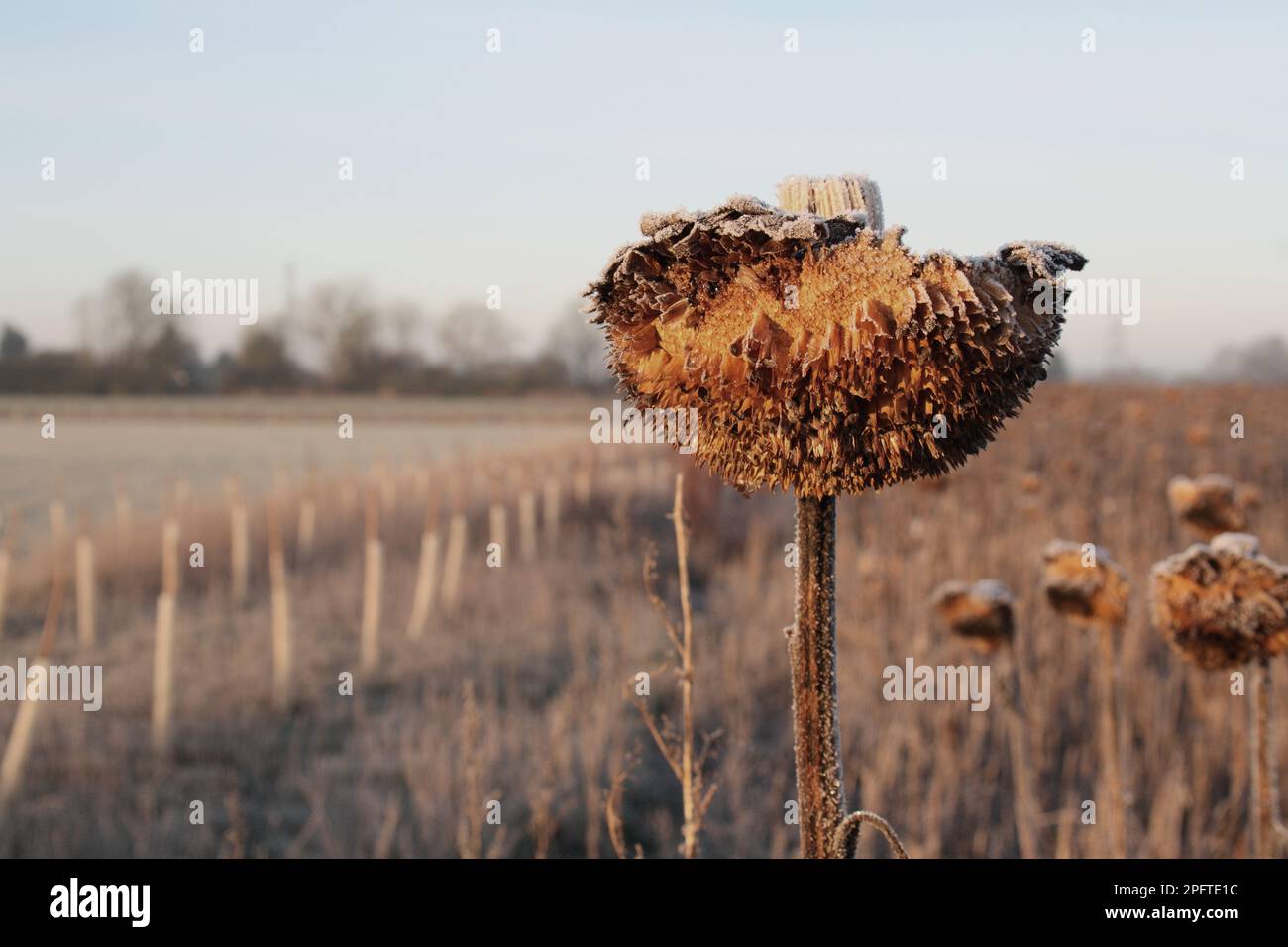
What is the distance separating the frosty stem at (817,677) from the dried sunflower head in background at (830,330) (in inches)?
1.8

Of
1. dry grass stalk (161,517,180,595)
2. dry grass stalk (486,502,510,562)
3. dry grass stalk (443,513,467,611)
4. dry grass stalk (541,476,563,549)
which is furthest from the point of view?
dry grass stalk (541,476,563,549)

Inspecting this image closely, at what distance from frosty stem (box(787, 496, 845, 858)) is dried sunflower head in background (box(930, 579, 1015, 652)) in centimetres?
181

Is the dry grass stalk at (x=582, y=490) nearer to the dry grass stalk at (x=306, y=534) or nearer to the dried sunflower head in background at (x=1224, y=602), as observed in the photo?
the dry grass stalk at (x=306, y=534)

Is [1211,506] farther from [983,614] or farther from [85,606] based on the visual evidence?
[85,606]

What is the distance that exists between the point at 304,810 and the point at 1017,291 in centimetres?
475

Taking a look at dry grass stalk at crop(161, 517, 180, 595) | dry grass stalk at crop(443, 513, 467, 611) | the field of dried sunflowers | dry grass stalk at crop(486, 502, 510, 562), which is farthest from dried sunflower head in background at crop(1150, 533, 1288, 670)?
dry grass stalk at crop(486, 502, 510, 562)

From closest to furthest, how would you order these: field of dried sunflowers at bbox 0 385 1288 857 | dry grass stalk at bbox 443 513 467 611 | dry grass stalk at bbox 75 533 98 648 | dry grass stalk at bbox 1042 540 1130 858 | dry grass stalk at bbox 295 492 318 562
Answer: dry grass stalk at bbox 1042 540 1130 858 < field of dried sunflowers at bbox 0 385 1288 857 < dry grass stalk at bbox 75 533 98 648 < dry grass stalk at bbox 443 513 467 611 < dry grass stalk at bbox 295 492 318 562

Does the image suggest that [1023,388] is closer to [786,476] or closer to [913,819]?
[786,476]

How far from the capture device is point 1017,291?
881 millimetres

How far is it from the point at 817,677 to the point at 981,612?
1871mm

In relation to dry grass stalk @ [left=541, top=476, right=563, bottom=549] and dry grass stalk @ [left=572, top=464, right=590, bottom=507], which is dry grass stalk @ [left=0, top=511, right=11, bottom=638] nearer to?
dry grass stalk @ [left=541, top=476, right=563, bottom=549]

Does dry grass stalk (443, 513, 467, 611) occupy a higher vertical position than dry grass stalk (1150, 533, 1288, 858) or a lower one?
lower

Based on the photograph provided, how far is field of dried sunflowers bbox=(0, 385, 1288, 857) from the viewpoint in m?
4.09
